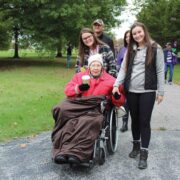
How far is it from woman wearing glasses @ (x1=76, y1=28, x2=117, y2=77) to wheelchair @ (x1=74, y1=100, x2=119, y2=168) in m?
0.68

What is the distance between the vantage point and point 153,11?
3372 cm

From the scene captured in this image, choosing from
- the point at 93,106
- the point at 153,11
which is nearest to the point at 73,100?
the point at 93,106

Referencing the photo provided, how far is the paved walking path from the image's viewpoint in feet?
15.0

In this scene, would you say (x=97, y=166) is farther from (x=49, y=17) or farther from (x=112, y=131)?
(x=49, y=17)

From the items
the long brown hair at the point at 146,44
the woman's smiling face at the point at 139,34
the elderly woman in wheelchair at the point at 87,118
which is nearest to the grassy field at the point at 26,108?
the elderly woman in wheelchair at the point at 87,118

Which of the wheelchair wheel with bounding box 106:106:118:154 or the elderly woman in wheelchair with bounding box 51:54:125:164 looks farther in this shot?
A: the wheelchair wheel with bounding box 106:106:118:154

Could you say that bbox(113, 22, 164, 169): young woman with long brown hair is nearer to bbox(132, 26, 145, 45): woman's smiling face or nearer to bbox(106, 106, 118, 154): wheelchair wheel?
bbox(132, 26, 145, 45): woman's smiling face

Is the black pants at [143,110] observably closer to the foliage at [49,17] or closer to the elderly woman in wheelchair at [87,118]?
the elderly woman in wheelchair at [87,118]

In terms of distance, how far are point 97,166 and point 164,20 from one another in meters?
28.2

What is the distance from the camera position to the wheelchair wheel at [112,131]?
17.0 feet

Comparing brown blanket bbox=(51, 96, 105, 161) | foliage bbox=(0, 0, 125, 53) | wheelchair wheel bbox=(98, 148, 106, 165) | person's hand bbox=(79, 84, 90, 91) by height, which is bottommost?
wheelchair wheel bbox=(98, 148, 106, 165)

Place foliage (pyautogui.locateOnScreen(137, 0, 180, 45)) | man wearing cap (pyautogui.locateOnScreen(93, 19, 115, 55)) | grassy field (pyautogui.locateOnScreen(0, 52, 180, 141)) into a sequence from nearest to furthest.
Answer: man wearing cap (pyautogui.locateOnScreen(93, 19, 115, 55)) < grassy field (pyautogui.locateOnScreen(0, 52, 180, 141)) < foliage (pyautogui.locateOnScreen(137, 0, 180, 45))

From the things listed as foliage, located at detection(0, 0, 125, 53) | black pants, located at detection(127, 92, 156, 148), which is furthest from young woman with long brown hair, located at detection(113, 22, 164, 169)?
foliage, located at detection(0, 0, 125, 53)

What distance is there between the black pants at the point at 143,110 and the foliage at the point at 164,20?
2691 centimetres
